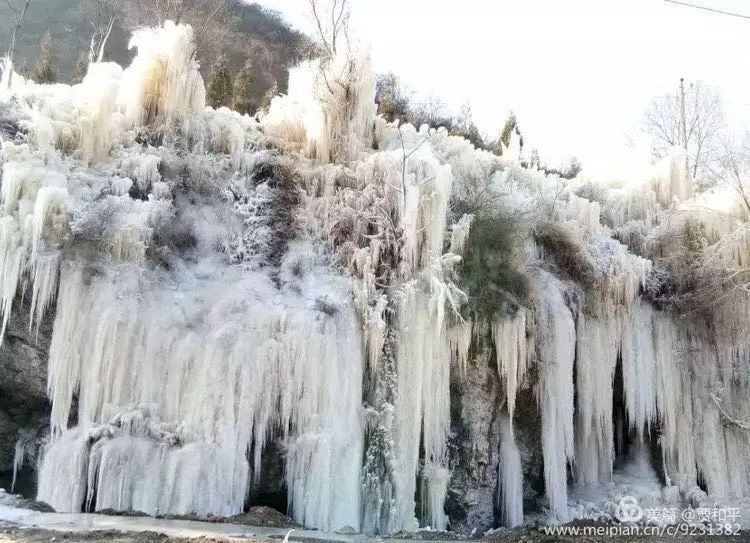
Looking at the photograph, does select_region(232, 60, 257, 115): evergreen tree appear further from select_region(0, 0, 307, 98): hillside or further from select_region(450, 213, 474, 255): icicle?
select_region(450, 213, 474, 255): icicle

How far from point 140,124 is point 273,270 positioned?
3933 mm

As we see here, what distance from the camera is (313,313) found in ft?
37.7

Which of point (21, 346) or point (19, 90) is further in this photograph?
point (19, 90)

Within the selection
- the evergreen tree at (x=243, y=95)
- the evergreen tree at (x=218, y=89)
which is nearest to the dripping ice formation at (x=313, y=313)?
the evergreen tree at (x=243, y=95)

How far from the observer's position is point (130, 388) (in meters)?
10.4

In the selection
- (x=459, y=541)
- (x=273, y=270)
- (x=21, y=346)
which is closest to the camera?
(x=459, y=541)

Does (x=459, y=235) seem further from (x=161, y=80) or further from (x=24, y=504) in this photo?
(x=24, y=504)

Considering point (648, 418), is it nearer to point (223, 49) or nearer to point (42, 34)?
point (223, 49)

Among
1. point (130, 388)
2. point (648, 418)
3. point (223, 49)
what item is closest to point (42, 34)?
point (223, 49)

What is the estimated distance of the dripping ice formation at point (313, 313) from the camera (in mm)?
10391

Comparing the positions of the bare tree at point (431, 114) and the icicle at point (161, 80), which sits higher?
the bare tree at point (431, 114)

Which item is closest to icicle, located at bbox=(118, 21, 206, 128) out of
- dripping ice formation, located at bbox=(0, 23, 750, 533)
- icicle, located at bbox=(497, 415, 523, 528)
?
dripping ice formation, located at bbox=(0, 23, 750, 533)

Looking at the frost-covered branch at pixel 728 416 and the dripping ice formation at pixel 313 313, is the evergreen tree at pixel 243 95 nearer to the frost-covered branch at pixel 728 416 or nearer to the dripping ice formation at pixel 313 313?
the dripping ice formation at pixel 313 313

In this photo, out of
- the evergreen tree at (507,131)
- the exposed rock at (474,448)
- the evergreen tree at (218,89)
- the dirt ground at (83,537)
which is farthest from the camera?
the evergreen tree at (507,131)
